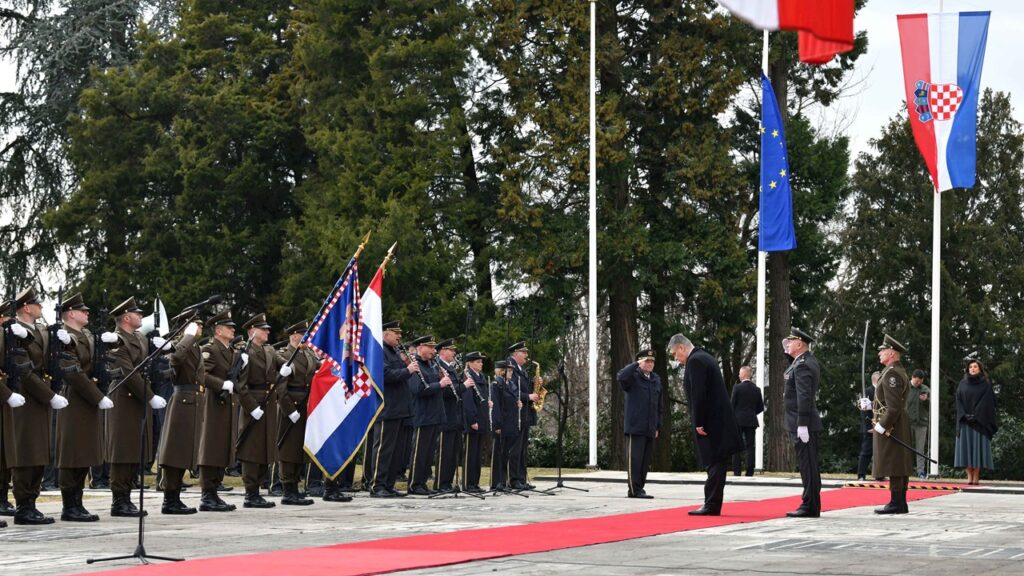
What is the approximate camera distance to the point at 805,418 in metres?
15.8

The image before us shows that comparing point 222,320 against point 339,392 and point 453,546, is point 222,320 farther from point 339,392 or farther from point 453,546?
point 453,546

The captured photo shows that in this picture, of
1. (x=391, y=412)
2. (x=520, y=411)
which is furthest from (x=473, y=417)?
(x=391, y=412)

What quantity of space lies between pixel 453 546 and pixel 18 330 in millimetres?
4524

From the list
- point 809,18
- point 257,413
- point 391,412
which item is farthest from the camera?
point 391,412

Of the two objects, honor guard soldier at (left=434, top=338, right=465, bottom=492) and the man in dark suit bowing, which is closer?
the man in dark suit bowing

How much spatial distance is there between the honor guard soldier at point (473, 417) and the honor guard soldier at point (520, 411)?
0.44 m

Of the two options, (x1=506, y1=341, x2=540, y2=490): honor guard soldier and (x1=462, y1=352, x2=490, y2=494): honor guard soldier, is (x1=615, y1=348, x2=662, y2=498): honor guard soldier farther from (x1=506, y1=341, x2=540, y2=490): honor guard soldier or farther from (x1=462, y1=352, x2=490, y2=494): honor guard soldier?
(x1=462, y1=352, x2=490, y2=494): honor guard soldier

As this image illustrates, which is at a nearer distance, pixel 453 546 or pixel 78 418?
pixel 453 546

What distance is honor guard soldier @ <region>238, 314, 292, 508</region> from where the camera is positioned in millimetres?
16719

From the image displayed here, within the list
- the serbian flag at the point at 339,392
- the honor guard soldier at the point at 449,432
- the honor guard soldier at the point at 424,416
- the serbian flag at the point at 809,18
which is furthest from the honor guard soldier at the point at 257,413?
the serbian flag at the point at 809,18

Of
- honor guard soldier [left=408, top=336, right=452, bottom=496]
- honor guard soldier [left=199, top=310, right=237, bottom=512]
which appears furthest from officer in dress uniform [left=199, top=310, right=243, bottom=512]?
honor guard soldier [left=408, top=336, right=452, bottom=496]

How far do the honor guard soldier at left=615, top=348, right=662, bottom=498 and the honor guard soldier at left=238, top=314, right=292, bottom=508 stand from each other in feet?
15.5

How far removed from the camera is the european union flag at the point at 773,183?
1115 inches

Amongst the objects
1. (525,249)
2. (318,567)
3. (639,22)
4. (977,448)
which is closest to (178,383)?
(318,567)
